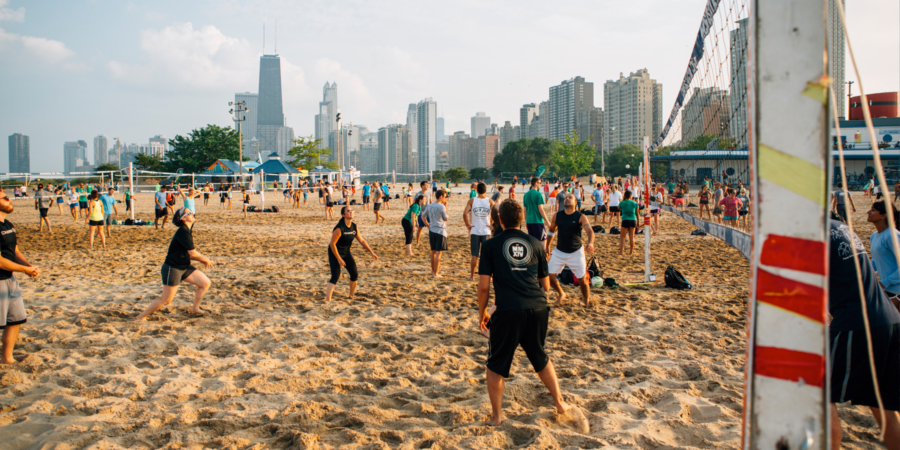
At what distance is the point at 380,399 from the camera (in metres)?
3.71

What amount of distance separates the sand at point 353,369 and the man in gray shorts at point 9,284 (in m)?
0.27

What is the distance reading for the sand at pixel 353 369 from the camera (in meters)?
3.19

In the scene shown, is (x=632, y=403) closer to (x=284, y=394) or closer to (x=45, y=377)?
(x=284, y=394)

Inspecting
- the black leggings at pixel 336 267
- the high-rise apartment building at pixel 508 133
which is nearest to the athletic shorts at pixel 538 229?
the black leggings at pixel 336 267

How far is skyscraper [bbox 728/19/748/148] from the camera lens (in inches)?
250

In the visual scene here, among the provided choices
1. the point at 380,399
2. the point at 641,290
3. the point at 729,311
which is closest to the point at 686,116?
the point at 641,290

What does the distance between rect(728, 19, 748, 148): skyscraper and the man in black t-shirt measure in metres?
4.47

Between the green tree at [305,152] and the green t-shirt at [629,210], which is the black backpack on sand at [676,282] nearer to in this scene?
the green t-shirt at [629,210]

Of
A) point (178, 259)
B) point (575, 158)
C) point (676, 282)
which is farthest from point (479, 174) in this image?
point (178, 259)

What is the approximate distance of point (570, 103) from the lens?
127 meters

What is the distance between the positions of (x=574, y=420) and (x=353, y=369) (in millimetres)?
1950

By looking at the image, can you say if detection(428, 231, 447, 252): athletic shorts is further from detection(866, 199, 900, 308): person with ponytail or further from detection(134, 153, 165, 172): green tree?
detection(134, 153, 165, 172): green tree

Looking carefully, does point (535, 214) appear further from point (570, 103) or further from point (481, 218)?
point (570, 103)

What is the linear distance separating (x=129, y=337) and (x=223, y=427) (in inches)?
100
